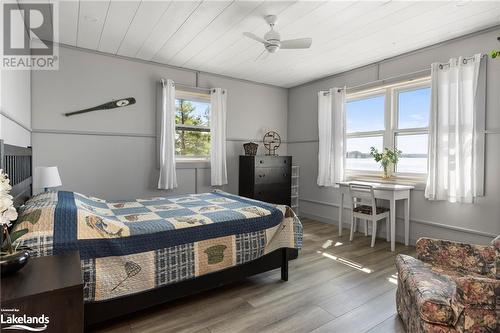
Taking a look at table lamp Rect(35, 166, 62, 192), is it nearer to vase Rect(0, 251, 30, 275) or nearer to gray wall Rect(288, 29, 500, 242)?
vase Rect(0, 251, 30, 275)

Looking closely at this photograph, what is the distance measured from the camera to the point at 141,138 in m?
4.00

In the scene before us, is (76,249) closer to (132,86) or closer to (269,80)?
(132,86)

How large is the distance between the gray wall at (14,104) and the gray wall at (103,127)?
399mm

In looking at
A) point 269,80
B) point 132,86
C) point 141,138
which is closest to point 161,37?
point 132,86

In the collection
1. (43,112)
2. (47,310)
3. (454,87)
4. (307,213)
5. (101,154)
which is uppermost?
(454,87)

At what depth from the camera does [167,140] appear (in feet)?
13.2

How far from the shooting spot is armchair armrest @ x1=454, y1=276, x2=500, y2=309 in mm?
1263

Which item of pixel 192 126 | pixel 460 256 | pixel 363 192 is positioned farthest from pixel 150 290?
pixel 192 126

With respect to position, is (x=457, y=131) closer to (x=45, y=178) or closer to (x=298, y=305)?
(x=298, y=305)

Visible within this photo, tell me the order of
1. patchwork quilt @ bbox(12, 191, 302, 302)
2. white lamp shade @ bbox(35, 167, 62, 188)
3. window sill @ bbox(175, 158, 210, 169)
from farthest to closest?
window sill @ bbox(175, 158, 210, 169)
white lamp shade @ bbox(35, 167, 62, 188)
patchwork quilt @ bbox(12, 191, 302, 302)

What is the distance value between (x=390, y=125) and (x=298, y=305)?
3.02 metres

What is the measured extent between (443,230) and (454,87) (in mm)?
1739

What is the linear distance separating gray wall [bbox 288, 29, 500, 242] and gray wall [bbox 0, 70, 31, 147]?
420 cm

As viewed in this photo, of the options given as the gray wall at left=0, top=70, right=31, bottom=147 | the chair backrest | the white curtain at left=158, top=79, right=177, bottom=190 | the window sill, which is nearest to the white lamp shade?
the gray wall at left=0, top=70, right=31, bottom=147
